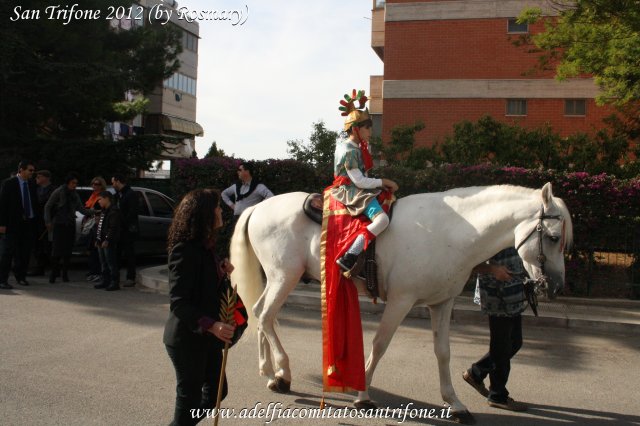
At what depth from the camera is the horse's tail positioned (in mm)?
5922

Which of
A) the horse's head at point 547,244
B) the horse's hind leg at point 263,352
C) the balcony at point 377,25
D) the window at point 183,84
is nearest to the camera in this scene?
the horse's head at point 547,244

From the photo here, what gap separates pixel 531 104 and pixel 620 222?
707 inches

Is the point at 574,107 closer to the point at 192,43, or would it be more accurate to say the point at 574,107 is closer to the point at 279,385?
the point at 279,385

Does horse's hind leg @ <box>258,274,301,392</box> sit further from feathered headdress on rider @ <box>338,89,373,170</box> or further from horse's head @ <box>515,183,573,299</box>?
horse's head @ <box>515,183,573,299</box>

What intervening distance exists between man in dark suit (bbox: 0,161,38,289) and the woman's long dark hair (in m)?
7.61

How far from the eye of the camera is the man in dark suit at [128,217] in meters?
10.8

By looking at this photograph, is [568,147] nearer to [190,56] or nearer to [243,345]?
[243,345]

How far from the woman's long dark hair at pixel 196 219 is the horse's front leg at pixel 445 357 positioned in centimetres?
232

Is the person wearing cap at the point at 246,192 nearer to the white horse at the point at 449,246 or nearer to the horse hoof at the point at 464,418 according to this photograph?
the white horse at the point at 449,246

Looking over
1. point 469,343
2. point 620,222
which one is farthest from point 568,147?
point 469,343

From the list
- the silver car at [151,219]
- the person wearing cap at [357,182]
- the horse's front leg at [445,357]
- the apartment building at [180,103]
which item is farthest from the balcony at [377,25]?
the horse's front leg at [445,357]

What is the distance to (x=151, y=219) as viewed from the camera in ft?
43.3

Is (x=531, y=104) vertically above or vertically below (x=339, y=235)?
above

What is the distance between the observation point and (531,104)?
2662 centimetres
